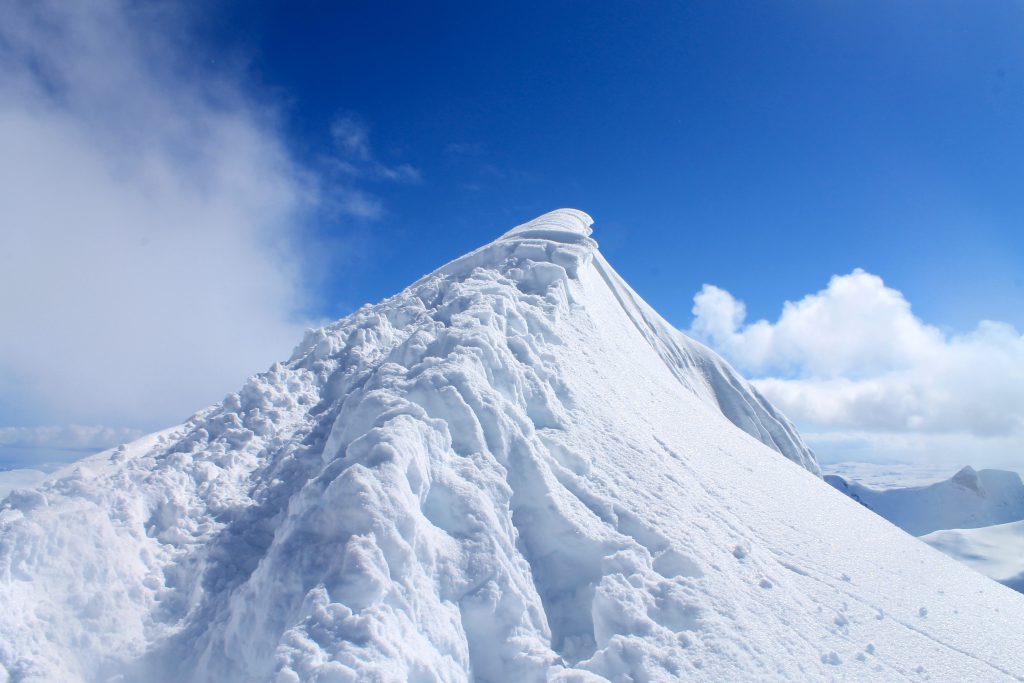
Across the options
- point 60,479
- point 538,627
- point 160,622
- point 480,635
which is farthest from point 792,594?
point 60,479

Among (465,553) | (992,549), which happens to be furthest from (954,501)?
(465,553)

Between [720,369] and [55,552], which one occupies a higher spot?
[720,369]

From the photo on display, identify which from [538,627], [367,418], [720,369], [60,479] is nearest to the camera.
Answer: [538,627]

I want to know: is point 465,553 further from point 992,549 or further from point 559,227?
point 992,549

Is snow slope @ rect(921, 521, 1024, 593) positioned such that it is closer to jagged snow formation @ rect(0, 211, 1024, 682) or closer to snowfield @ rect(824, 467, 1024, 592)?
snowfield @ rect(824, 467, 1024, 592)

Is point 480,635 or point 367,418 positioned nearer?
point 480,635

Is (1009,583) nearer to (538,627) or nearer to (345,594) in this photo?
(538,627)

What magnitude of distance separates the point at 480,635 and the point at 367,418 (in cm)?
276

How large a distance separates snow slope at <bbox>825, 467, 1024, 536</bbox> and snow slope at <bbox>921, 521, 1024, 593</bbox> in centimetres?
809

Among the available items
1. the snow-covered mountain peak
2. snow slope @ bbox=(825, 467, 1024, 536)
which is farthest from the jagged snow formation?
snow slope @ bbox=(825, 467, 1024, 536)

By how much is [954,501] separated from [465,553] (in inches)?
1753

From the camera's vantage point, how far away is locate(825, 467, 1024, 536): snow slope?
37.9 m

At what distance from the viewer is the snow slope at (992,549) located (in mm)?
24328

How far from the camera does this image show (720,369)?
22141 mm
